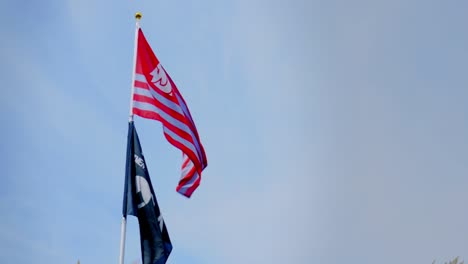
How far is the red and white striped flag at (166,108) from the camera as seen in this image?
18172mm

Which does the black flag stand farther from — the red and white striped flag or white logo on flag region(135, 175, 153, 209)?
the red and white striped flag

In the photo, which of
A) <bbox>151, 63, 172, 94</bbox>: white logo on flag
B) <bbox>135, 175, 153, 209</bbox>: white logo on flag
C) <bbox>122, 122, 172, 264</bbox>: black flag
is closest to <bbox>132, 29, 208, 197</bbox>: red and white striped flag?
<bbox>151, 63, 172, 94</bbox>: white logo on flag

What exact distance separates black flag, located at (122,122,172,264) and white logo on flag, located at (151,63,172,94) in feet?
6.41

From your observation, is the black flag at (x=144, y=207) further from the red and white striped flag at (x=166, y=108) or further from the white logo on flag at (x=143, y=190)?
the red and white striped flag at (x=166, y=108)

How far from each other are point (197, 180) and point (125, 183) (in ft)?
10.4

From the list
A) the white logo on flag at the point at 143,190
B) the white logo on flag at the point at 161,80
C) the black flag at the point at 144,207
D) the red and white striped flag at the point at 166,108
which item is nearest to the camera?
the black flag at the point at 144,207

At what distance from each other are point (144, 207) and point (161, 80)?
4.45m

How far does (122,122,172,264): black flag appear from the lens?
54.6ft

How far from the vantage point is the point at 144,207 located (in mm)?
16891

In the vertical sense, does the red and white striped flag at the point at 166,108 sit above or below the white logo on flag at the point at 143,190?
above

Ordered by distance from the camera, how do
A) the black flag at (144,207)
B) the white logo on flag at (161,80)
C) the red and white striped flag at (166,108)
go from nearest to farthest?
the black flag at (144,207), the red and white striped flag at (166,108), the white logo on flag at (161,80)

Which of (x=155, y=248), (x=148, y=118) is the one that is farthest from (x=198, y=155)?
(x=155, y=248)

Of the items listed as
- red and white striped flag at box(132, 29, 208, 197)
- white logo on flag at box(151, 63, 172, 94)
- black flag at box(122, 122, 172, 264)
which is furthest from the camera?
white logo on flag at box(151, 63, 172, 94)

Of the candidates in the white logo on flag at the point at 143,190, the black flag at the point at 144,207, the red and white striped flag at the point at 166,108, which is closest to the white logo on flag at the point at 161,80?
the red and white striped flag at the point at 166,108
